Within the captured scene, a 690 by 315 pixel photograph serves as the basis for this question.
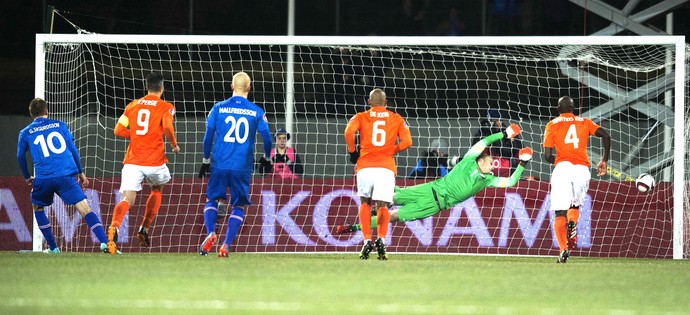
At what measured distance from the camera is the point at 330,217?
15172mm

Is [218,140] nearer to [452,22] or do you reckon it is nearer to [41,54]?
[41,54]

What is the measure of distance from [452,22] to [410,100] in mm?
2778

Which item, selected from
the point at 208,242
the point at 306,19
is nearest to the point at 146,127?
the point at 208,242

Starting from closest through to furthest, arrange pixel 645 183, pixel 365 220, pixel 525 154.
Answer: pixel 365 220
pixel 645 183
pixel 525 154

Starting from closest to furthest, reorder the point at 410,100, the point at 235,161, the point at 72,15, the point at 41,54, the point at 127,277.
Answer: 1. the point at 127,277
2. the point at 235,161
3. the point at 41,54
4. the point at 410,100
5. the point at 72,15

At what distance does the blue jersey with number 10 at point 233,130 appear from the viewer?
1186cm

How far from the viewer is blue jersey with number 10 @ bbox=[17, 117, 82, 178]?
12.8 metres

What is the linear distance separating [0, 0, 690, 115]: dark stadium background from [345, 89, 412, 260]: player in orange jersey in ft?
33.9

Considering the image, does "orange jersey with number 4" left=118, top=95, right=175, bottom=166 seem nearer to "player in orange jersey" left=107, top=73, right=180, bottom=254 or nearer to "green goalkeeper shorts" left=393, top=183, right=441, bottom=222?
"player in orange jersey" left=107, top=73, right=180, bottom=254

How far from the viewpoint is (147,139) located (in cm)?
1291

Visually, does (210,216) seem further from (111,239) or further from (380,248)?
(380,248)

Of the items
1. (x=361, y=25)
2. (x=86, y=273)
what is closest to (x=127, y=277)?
(x=86, y=273)

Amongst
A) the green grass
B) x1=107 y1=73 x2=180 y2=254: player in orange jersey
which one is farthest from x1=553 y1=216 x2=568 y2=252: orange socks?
x1=107 y1=73 x2=180 y2=254: player in orange jersey

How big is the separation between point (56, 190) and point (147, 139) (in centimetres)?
111
